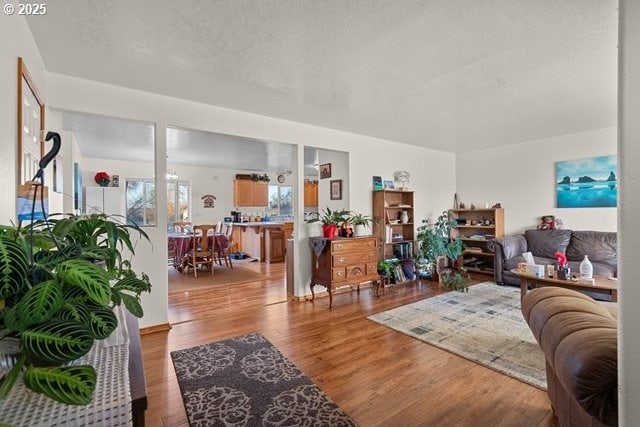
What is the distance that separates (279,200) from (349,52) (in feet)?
23.0

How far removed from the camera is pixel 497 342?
2.71 metres

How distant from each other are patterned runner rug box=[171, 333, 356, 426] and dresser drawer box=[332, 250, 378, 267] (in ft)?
4.89

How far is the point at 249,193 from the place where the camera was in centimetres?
835

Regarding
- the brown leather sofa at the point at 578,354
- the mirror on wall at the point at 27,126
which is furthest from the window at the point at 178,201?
the brown leather sofa at the point at 578,354

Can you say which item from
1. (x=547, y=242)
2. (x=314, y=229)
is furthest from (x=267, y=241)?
(x=547, y=242)

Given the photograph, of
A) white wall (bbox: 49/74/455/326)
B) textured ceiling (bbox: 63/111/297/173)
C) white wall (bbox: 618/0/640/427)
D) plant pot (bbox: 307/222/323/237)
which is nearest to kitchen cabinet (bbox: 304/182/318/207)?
textured ceiling (bbox: 63/111/297/173)

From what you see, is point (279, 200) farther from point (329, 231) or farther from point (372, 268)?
point (372, 268)

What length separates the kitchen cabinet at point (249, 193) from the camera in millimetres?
8234

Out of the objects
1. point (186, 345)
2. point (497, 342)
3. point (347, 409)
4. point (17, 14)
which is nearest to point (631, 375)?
point (347, 409)

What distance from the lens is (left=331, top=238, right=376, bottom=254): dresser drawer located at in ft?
12.7

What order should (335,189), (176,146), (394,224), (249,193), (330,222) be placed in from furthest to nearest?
(249,193)
(176,146)
(394,224)
(335,189)
(330,222)

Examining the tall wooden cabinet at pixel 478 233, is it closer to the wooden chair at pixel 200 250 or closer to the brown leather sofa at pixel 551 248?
the brown leather sofa at pixel 551 248

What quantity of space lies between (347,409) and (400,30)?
8.09 ft

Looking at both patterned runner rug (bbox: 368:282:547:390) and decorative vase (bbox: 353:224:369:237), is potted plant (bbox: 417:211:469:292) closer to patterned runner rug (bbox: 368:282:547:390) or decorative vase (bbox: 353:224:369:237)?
patterned runner rug (bbox: 368:282:547:390)
